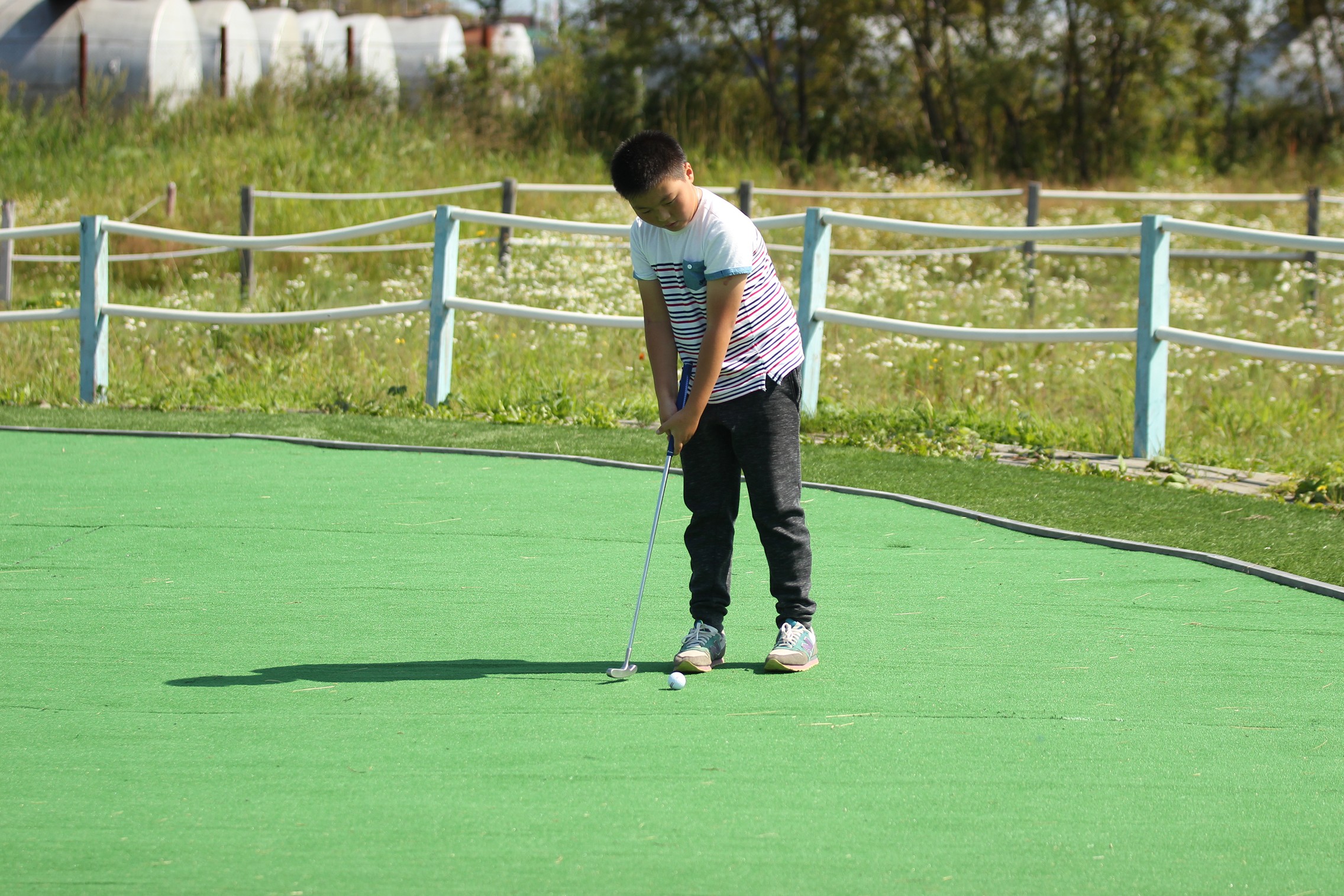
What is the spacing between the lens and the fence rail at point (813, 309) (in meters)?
7.52

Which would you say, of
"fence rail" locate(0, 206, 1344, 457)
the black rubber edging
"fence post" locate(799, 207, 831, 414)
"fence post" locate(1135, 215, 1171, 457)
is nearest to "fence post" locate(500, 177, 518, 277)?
"fence rail" locate(0, 206, 1344, 457)

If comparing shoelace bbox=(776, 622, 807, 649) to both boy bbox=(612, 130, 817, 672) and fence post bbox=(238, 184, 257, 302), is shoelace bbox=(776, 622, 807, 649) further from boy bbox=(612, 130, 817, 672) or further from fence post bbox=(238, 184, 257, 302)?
fence post bbox=(238, 184, 257, 302)

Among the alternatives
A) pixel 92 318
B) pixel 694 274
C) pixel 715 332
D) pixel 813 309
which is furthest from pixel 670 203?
pixel 92 318

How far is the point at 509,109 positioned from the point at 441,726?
22947 millimetres

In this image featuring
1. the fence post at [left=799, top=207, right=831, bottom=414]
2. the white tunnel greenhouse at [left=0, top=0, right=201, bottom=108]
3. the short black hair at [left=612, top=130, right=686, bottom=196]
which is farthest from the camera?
the white tunnel greenhouse at [left=0, top=0, right=201, bottom=108]

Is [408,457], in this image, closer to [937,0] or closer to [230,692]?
[230,692]

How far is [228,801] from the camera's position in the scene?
293 centimetres

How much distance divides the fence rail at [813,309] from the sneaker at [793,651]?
153 inches

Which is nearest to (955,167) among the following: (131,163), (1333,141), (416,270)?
(1333,141)

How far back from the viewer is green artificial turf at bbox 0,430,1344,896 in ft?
8.81

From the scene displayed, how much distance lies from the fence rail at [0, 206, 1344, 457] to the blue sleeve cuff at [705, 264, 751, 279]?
13.2ft

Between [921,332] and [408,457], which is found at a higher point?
[921,332]

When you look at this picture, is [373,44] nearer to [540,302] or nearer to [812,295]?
[540,302]

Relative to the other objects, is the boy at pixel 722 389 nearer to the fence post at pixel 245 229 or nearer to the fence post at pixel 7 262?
the fence post at pixel 245 229
